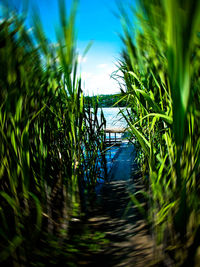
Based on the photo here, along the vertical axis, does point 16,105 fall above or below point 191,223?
above

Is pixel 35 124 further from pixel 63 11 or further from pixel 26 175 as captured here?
pixel 63 11

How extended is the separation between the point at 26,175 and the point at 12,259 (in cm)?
19

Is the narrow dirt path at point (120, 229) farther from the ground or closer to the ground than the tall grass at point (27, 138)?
closer to the ground

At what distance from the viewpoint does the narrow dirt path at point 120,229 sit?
0.45 m

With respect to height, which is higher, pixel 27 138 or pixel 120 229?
pixel 27 138

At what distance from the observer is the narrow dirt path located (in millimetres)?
451

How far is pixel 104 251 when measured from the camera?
50 centimetres

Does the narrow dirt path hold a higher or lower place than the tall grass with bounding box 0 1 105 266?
lower

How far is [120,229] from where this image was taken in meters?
0.60

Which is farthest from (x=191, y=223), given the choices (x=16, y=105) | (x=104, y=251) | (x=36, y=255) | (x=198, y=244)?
(x=16, y=105)

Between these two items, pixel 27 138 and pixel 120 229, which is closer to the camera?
pixel 27 138

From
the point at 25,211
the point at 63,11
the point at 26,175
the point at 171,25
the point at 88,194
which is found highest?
the point at 63,11

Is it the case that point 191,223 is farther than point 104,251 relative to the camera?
No

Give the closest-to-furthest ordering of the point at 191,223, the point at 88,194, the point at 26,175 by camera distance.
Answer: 1. the point at 191,223
2. the point at 26,175
3. the point at 88,194
